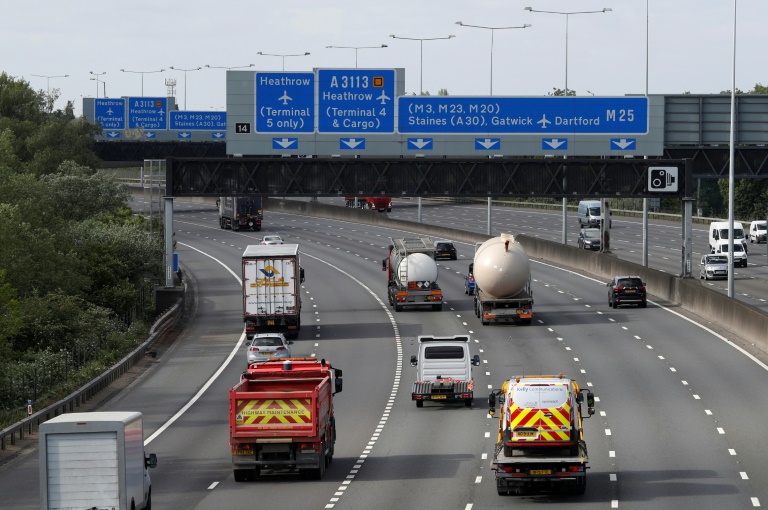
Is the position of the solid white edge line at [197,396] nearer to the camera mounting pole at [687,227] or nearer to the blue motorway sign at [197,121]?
the camera mounting pole at [687,227]

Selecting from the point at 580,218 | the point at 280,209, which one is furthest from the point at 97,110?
the point at 580,218

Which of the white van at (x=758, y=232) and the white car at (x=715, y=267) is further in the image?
the white van at (x=758, y=232)

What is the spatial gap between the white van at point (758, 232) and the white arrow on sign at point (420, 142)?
48.3 metres

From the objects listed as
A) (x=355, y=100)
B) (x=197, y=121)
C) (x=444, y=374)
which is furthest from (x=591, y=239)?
(x=444, y=374)

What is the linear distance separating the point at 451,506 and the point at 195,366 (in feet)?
91.2

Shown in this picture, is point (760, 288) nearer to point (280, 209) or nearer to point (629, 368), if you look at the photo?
point (629, 368)

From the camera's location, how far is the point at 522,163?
75.4 meters

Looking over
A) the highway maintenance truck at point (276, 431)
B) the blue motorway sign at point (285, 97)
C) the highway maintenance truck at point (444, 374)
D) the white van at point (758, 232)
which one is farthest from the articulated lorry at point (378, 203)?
the highway maintenance truck at point (276, 431)

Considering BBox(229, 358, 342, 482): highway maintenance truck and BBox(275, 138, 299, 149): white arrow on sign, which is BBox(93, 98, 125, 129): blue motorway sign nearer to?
BBox(275, 138, 299, 149): white arrow on sign

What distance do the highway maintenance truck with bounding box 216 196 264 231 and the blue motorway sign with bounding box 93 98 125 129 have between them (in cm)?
1426

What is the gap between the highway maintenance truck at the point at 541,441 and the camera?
29.8 metres

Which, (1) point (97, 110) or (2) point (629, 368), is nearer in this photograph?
(2) point (629, 368)

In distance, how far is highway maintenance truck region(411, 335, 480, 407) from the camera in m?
44.8

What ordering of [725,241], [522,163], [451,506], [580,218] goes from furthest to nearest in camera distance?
1. [580,218]
2. [725,241]
3. [522,163]
4. [451,506]
